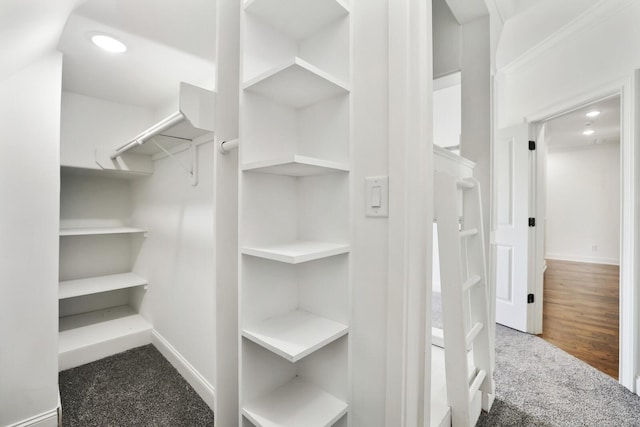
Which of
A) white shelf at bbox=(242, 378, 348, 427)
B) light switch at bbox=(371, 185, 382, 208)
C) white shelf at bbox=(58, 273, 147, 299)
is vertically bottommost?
white shelf at bbox=(242, 378, 348, 427)

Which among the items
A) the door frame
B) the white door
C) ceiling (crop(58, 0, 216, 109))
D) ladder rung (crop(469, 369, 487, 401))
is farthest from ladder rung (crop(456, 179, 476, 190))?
the white door

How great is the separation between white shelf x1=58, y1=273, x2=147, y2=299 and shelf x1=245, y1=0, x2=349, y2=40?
239 centimetres

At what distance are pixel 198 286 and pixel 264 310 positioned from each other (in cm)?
96

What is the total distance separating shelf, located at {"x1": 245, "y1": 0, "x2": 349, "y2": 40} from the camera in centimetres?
93

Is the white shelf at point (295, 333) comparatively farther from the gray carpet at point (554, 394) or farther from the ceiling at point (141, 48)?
the ceiling at point (141, 48)

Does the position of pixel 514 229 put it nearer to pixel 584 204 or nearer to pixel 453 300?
pixel 453 300

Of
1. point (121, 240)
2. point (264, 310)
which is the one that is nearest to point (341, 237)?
point (264, 310)

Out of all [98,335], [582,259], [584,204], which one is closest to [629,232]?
[98,335]

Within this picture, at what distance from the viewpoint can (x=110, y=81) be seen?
198 centimetres

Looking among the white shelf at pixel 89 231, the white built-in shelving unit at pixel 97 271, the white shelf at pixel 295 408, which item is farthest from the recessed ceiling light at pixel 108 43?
the white shelf at pixel 295 408

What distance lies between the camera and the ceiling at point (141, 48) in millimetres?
1281

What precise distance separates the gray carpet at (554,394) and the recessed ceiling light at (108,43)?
2825mm

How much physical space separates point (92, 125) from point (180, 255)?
1378 millimetres

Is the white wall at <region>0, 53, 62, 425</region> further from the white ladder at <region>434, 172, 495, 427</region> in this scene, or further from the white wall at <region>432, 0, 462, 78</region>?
the white wall at <region>432, 0, 462, 78</region>
